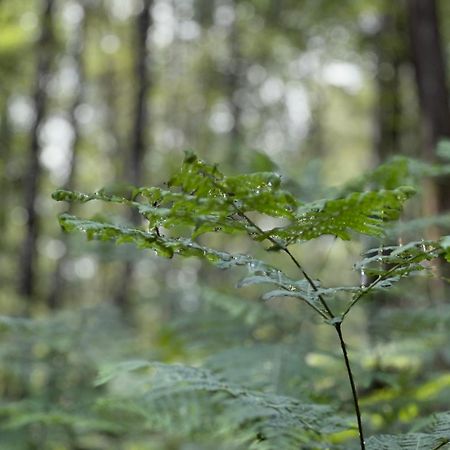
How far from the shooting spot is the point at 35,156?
8.34m

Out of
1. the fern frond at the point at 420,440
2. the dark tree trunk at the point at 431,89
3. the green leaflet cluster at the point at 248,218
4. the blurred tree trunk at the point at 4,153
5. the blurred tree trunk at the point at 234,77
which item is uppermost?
the blurred tree trunk at the point at 234,77

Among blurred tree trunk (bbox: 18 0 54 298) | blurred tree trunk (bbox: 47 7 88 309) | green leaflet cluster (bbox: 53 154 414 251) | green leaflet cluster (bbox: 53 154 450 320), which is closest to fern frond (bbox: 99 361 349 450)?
green leaflet cluster (bbox: 53 154 450 320)

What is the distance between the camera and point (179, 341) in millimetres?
4375

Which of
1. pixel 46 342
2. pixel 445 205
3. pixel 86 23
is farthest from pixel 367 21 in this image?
pixel 46 342

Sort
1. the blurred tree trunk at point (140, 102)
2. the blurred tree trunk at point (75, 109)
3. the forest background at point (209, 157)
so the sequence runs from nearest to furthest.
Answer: the forest background at point (209, 157), the blurred tree trunk at point (140, 102), the blurred tree trunk at point (75, 109)

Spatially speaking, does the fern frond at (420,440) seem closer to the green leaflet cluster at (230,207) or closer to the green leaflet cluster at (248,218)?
the green leaflet cluster at (248,218)

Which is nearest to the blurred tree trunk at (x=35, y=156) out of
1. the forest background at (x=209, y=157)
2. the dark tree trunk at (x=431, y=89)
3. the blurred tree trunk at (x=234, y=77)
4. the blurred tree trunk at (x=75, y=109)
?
the forest background at (x=209, y=157)

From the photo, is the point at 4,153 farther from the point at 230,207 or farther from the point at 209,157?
the point at 230,207

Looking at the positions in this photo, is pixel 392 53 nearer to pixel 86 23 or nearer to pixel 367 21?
pixel 367 21

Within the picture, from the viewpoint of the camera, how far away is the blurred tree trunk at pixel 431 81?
5.52m

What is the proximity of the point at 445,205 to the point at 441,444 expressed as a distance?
4330 millimetres

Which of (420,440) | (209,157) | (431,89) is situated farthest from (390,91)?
(209,157)

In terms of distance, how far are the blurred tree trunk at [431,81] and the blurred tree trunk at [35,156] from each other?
504 cm

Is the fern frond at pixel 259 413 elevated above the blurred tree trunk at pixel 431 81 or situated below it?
below
